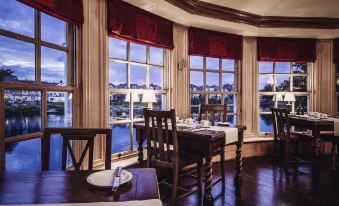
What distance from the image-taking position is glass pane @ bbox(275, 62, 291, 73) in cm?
494

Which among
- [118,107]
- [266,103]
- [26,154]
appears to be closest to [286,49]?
[266,103]

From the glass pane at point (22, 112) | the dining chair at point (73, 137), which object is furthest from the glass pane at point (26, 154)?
the dining chair at point (73, 137)

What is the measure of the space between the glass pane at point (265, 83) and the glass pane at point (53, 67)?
389cm

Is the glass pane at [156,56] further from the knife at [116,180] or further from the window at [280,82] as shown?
the knife at [116,180]

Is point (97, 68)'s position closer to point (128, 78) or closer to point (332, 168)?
point (128, 78)

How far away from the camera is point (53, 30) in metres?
2.30

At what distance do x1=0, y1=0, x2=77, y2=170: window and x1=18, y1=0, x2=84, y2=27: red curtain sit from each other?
145 mm

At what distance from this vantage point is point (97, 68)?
2.75 metres

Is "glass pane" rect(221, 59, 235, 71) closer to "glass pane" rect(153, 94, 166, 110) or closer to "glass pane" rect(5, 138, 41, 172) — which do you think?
"glass pane" rect(153, 94, 166, 110)

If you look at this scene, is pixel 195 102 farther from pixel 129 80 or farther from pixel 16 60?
pixel 16 60

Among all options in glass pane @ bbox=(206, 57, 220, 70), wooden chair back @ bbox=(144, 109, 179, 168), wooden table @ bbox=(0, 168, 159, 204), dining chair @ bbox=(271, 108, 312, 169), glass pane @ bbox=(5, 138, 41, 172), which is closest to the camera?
wooden table @ bbox=(0, 168, 159, 204)

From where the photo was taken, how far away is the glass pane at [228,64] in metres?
4.66

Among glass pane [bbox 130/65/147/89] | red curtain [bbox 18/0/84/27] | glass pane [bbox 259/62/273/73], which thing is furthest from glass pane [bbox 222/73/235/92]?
red curtain [bbox 18/0/84/27]

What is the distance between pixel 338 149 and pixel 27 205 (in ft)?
15.6
